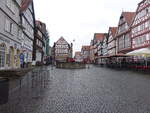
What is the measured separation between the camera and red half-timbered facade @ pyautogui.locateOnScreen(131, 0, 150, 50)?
36956 millimetres

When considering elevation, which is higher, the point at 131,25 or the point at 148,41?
the point at 131,25

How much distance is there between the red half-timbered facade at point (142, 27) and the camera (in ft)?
121

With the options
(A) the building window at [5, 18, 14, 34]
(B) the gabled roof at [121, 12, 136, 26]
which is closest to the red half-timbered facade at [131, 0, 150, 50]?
(B) the gabled roof at [121, 12, 136, 26]

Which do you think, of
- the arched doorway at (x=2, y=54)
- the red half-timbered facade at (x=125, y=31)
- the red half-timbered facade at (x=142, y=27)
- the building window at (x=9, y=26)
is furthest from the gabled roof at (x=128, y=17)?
the arched doorway at (x=2, y=54)

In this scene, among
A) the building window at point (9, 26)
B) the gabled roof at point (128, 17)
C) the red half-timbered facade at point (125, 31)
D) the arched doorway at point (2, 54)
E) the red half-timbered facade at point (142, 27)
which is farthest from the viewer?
the gabled roof at point (128, 17)

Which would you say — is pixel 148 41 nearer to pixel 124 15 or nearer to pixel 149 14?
pixel 149 14

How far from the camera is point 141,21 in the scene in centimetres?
3972

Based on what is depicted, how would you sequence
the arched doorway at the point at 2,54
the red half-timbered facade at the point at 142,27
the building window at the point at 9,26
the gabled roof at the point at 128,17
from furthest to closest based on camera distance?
1. the gabled roof at the point at 128,17
2. the red half-timbered facade at the point at 142,27
3. the building window at the point at 9,26
4. the arched doorway at the point at 2,54

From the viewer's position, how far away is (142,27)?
3944 cm

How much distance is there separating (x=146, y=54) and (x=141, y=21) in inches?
629

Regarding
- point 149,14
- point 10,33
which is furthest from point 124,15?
point 10,33

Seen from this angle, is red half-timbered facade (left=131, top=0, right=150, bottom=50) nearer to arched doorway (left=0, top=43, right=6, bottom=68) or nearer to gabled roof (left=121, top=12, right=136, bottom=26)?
gabled roof (left=121, top=12, right=136, bottom=26)

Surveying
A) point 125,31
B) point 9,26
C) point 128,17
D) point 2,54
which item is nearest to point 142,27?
point 125,31

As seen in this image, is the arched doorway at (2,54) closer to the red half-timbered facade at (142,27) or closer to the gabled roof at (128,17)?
the red half-timbered facade at (142,27)
